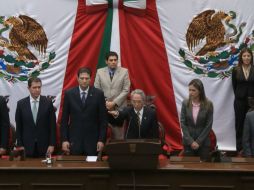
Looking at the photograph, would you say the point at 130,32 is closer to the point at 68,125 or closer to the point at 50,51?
the point at 50,51

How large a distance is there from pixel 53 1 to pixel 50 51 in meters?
0.65

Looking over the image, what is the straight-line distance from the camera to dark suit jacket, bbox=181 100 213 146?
5.91 meters

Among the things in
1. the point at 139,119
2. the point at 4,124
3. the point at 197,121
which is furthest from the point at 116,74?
the point at 4,124

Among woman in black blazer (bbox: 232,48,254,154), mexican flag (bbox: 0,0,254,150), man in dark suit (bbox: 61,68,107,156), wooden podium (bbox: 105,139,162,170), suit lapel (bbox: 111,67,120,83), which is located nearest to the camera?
wooden podium (bbox: 105,139,162,170)

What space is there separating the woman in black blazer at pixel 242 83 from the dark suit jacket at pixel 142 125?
162 centimetres

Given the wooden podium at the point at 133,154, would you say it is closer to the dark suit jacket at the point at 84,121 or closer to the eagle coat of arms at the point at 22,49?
the dark suit jacket at the point at 84,121

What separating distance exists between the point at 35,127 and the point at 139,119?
109 cm

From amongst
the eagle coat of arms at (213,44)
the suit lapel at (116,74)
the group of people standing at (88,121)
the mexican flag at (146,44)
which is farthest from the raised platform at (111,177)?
the eagle coat of arms at (213,44)

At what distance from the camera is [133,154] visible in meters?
4.58

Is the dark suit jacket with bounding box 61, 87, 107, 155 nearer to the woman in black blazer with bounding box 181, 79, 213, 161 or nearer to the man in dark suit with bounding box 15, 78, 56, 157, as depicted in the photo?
the man in dark suit with bounding box 15, 78, 56, 157

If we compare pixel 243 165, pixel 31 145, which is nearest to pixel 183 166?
pixel 243 165

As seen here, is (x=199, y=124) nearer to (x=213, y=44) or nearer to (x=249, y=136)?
(x=249, y=136)

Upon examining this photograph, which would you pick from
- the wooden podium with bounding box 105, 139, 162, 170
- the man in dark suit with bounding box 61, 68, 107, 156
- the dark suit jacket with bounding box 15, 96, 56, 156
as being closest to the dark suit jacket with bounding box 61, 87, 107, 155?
the man in dark suit with bounding box 61, 68, 107, 156

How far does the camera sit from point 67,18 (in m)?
7.32
